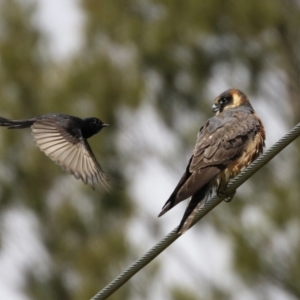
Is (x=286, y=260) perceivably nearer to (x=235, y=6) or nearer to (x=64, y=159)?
(x=235, y=6)

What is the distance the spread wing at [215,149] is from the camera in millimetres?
5285

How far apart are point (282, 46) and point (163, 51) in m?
1.51

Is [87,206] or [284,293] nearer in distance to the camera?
[284,293]

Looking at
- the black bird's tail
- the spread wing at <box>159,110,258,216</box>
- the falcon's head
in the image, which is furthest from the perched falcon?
the black bird's tail

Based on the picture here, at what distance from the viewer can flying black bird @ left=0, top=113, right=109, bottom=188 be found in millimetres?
5879

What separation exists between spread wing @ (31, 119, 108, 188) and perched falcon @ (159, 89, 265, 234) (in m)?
0.64

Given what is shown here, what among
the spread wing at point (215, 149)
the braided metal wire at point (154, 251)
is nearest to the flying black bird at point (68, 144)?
the spread wing at point (215, 149)

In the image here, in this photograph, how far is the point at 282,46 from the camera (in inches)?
478

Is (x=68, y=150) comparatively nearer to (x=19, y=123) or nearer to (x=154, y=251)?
(x=19, y=123)

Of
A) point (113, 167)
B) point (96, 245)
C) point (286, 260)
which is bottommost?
point (286, 260)

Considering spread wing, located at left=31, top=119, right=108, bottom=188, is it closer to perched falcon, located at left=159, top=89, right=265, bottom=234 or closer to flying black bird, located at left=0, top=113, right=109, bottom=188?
flying black bird, located at left=0, top=113, right=109, bottom=188

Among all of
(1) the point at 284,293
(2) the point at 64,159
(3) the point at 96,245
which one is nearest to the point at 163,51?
(3) the point at 96,245

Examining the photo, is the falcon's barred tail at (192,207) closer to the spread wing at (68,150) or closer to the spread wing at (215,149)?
the spread wing at (215,149)

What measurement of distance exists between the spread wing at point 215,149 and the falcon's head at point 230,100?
0.43m
